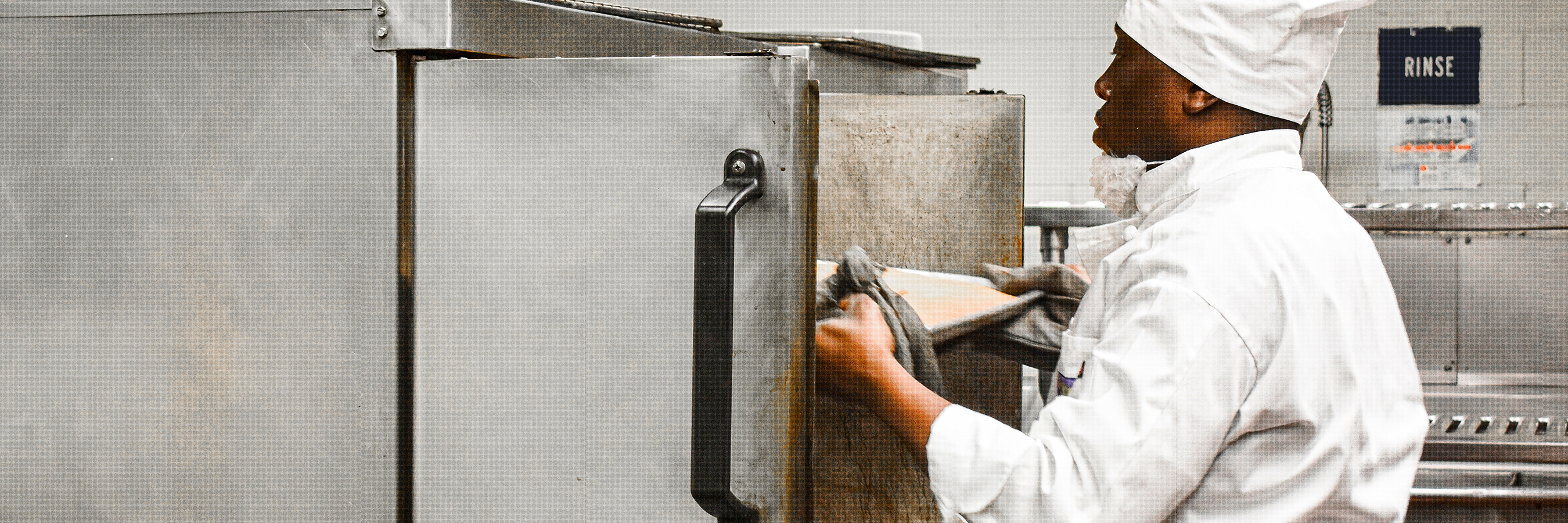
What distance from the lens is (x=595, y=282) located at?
0.75 metres

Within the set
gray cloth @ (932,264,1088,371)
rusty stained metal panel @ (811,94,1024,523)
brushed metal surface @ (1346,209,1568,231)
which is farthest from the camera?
brushed metal surface @ (1346,209,1568,231)

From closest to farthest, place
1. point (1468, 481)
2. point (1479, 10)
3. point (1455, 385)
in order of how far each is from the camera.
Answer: point (1468, 481), point (1455, 385), point (1479, 10)

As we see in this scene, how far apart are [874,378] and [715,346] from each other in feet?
0.55

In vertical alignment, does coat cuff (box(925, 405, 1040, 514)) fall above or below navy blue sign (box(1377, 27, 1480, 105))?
below

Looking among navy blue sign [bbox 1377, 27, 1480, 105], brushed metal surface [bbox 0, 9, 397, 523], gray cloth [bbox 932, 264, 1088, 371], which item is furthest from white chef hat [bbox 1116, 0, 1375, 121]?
navy blue sign [bbox 1377, 27, 1480, 105]

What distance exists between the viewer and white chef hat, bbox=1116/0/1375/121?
81cm

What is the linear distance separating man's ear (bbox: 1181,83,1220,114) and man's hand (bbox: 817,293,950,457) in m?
0.31

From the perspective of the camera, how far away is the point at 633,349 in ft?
2.47

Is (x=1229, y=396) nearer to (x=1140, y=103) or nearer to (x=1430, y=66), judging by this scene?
(x=1140, y=103)

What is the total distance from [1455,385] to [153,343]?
212 cm

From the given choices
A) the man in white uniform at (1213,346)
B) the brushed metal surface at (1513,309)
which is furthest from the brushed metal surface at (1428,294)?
the man in white uniform at (1213,346)

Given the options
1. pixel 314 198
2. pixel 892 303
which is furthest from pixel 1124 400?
pixel 314 198

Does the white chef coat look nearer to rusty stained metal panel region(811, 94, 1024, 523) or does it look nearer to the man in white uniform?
the man in white uniform

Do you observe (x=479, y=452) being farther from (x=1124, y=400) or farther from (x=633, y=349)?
(x=1124, y=400)
